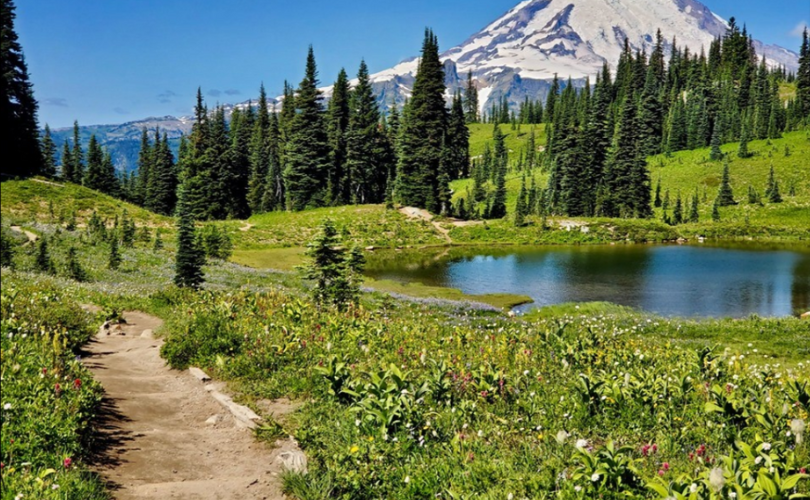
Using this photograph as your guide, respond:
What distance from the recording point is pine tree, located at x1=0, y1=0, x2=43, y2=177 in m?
3.73

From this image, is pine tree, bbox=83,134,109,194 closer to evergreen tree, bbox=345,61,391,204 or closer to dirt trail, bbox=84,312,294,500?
evergreen tree, bbox=345,61,391,204

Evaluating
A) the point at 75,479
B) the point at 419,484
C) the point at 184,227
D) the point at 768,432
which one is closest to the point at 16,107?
the point at 75,479

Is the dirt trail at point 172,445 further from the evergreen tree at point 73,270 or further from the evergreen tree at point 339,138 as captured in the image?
the evergreen tree at point 339,138

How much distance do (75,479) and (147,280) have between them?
2348 centimetres

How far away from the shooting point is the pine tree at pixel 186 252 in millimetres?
22141

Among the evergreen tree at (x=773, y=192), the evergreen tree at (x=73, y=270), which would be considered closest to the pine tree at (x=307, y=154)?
the evergreen tree at (x=73, y=270)

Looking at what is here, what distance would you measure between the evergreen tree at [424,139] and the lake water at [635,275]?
15537 millimetres

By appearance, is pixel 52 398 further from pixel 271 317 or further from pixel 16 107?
pixel 271 317

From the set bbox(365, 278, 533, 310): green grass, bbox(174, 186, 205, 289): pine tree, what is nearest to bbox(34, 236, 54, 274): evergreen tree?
bbox(174, 186, 205, 289): pine tree

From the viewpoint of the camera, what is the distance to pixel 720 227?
84688 millimetres

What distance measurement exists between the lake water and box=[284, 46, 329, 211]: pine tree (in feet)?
87.9

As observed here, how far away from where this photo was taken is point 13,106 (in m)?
3.95

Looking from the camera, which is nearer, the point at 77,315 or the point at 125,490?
the point at 125,490

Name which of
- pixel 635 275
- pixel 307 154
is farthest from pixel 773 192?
pixel 307 154
